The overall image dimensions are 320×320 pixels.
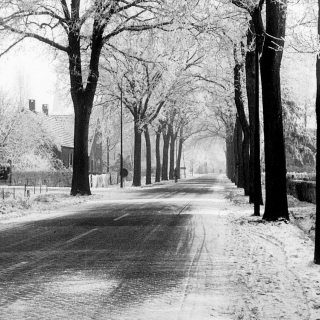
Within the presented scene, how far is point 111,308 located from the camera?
5.59 m

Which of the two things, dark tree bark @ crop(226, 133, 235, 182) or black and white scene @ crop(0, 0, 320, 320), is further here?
dark tree bark @ crop(226, 133, 235, 182)

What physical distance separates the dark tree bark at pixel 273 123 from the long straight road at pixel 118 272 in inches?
79.0

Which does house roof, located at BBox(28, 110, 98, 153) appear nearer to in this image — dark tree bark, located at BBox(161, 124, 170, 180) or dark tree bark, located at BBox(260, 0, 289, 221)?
dark tree bark, located at BBox(161, 124, 170, 180)

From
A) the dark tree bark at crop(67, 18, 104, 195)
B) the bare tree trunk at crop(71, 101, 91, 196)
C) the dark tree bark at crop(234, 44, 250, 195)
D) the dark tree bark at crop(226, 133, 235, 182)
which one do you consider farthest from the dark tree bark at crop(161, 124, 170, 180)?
the dark tree bark at crop(234, 44, 250, 195)

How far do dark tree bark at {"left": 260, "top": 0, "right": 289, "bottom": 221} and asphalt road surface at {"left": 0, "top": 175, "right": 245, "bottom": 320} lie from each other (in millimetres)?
1934

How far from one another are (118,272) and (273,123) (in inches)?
322

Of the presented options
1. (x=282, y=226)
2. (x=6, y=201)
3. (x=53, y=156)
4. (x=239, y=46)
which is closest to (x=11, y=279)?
(x=282, y=226)

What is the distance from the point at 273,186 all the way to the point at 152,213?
15.0ft

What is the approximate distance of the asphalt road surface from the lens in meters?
5.57

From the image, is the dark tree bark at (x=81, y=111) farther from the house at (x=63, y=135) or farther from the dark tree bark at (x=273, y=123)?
the house at (x=63, y=135)

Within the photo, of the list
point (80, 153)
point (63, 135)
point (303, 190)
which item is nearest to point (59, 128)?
point (63, 135)

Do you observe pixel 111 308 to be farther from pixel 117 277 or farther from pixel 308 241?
pixel 308 241

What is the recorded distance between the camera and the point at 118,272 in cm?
755

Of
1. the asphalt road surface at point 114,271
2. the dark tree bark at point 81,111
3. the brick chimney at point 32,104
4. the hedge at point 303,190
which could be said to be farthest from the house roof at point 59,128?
the asphalt road surface at point 114,271
